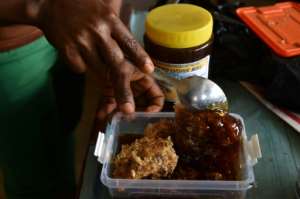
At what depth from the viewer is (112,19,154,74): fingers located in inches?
19.5

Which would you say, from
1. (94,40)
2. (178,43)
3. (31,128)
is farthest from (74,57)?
(31,128)

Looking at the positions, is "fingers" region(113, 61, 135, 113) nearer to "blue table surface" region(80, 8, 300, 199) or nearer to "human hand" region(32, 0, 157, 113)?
"human hand" region(32, 0, 157, 113)

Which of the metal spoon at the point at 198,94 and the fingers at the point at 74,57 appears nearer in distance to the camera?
the fingers at the point at 74,57

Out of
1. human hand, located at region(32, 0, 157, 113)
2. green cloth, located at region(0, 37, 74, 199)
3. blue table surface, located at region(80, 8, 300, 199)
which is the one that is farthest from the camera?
green cloth, located at region(0, 37, 74, 199)

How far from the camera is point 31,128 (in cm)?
74

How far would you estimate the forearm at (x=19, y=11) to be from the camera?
509 mm

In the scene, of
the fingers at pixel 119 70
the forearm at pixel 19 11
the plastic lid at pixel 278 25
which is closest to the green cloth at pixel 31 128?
the forearm at pixel 19 11

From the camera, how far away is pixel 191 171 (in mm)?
544

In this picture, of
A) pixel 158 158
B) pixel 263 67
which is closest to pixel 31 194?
pixel 158 158

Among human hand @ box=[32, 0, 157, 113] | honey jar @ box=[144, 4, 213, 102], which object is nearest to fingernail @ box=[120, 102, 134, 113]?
human hand @ box=[32, 0, 157, 113]

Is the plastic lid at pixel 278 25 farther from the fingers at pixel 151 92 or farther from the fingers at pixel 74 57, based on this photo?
the fingers at pixel 74 57

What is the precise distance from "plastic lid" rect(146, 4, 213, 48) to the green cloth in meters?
0.19

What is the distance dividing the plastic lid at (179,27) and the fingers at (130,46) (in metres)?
0.12

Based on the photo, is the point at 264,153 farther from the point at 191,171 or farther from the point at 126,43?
the point at 126,43
